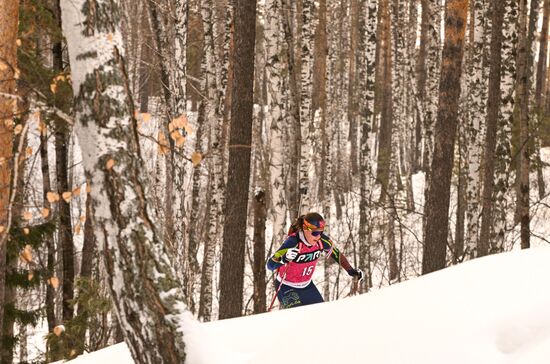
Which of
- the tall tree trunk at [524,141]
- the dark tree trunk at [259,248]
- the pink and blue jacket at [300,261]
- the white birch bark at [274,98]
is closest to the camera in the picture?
the pink and blue jacket at [300,261]

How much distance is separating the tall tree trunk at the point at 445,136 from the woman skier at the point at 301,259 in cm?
153

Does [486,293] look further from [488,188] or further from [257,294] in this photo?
[488,188]

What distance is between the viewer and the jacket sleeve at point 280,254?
7336 mm

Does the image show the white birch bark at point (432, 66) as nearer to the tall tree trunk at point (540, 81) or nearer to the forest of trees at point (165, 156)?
the forest of trees at point (165, 156)

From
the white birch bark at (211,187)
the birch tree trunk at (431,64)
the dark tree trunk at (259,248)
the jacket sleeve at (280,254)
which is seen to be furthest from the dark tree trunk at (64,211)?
the birch tree trunk at (431,64)

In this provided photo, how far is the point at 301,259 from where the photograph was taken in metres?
7.66

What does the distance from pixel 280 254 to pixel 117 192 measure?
13.6 ft

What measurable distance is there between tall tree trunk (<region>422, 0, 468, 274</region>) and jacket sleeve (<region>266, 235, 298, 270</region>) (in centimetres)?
220

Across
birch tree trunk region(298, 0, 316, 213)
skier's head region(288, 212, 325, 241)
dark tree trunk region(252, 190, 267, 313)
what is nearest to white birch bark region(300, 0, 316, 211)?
birch tree trunk region(298, 0, 316, 213)

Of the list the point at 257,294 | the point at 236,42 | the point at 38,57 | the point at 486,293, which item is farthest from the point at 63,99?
the point at 486,293

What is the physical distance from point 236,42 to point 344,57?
15082 millimetres

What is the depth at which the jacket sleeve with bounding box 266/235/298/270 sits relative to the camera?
7.34 meters

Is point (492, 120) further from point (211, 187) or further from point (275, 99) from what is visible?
point (211, 187)

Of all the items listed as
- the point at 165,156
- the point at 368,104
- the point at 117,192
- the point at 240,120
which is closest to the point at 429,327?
the point at 117,192
